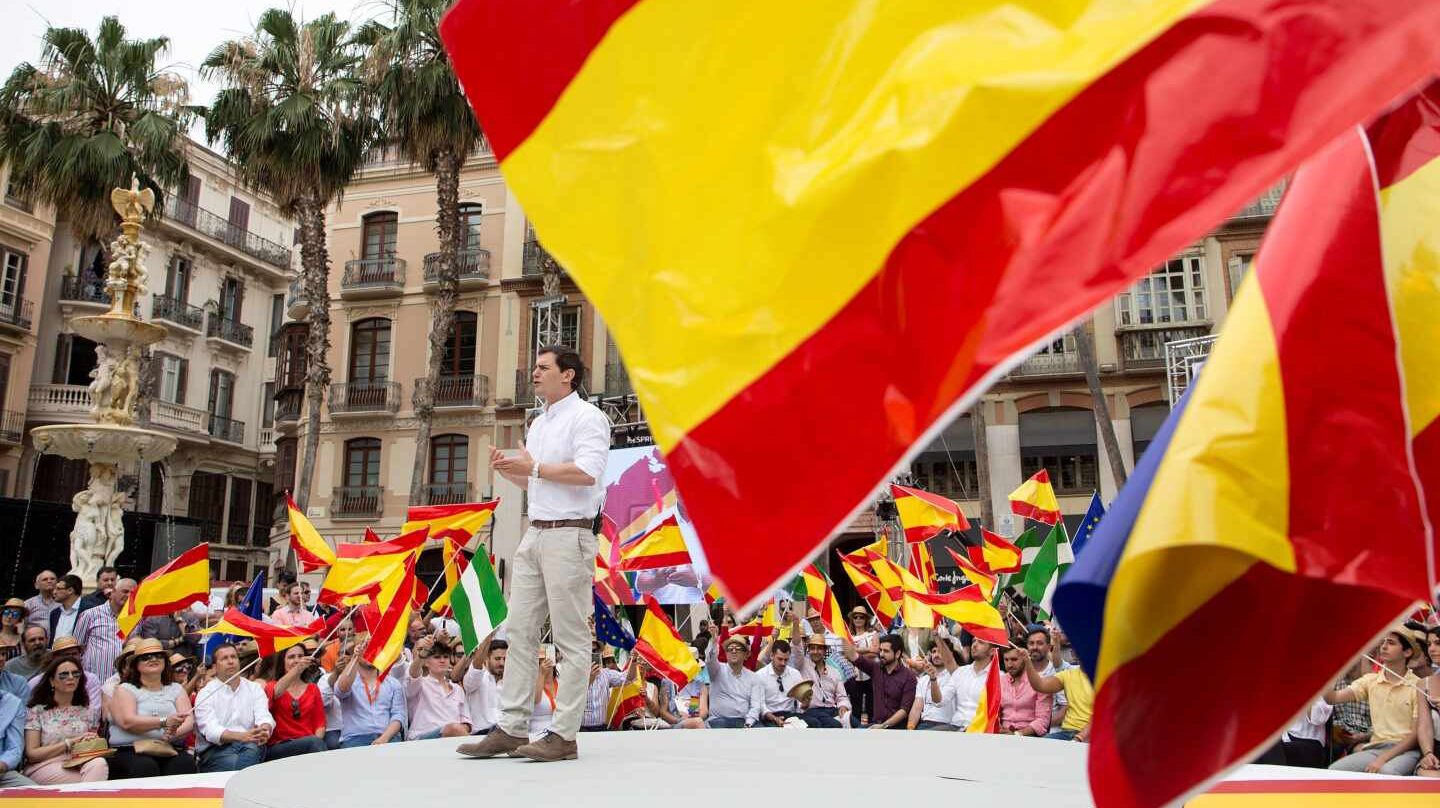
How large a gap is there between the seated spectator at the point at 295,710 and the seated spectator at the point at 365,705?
0.97 ft

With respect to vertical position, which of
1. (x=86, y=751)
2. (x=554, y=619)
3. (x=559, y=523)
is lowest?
(x=86, y=751)

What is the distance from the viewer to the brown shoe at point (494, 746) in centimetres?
466

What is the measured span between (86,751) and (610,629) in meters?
4.57

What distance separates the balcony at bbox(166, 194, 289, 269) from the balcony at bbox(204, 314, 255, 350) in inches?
105

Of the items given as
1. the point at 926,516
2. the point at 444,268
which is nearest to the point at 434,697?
the point at 926,516

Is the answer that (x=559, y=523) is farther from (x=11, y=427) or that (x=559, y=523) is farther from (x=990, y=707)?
(x=11, y=427)

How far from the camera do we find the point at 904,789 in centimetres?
365

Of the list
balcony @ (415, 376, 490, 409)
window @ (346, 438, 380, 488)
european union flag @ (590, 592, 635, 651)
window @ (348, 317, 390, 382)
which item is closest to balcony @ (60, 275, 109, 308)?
window @ (348, 317, 390, 382)

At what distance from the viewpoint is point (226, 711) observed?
319 inches

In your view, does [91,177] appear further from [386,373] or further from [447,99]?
[386,373]

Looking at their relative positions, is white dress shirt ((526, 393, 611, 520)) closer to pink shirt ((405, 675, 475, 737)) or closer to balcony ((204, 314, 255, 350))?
pink shirt ((405, 675, 475, 737))

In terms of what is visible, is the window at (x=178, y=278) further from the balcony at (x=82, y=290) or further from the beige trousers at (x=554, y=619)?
the beige trousers at (x=554, y=619)

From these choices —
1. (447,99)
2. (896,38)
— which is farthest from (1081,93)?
(447,99)

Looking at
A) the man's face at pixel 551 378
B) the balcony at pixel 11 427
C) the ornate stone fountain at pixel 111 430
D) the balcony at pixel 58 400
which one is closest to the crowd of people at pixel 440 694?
the man's face at pixel 551 378
